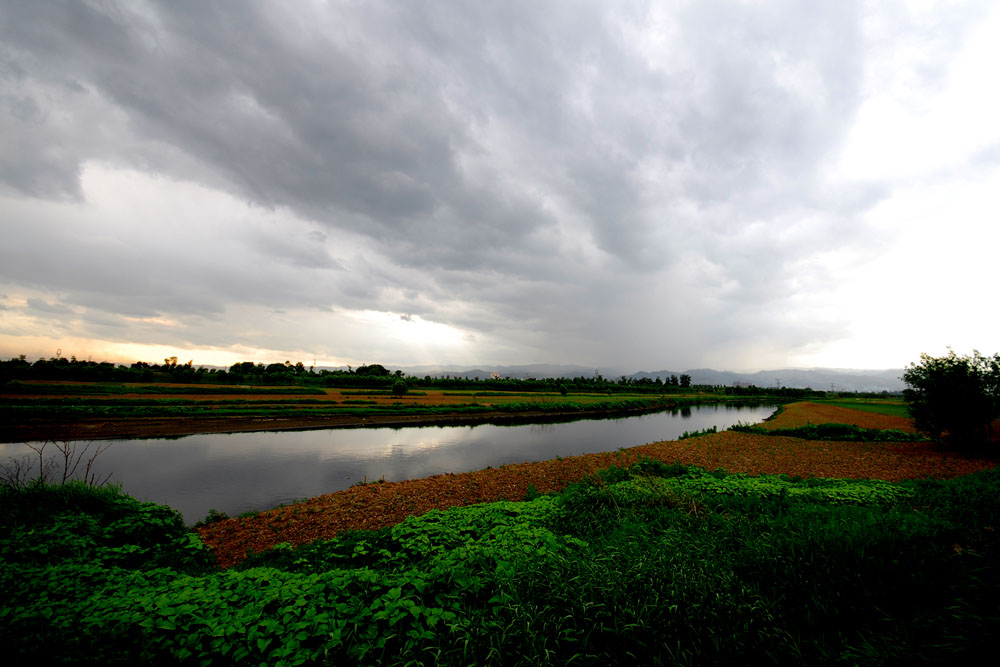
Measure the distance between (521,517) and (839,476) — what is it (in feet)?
42.8

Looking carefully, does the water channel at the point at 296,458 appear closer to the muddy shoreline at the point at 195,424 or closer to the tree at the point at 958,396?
the muddy shoreline at the point at 195,424

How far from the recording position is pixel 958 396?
1692 centimetres

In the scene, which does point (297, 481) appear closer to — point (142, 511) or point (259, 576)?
point (142, 511)

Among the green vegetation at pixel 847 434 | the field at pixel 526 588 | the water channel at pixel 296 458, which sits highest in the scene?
the field at pixel 526 588

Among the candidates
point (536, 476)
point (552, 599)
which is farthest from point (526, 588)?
point (536, 476)

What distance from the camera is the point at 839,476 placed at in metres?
13.2

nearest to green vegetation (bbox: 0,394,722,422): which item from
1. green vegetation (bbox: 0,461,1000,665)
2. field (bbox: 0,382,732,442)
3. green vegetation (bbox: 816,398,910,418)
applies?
field (bbox: 0,382,732,442)

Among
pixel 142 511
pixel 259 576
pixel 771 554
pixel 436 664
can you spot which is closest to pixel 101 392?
pixel 142 511

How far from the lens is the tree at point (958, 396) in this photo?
646 inches

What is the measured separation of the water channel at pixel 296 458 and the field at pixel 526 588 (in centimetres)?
575

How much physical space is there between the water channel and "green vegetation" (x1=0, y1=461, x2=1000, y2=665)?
693 cm

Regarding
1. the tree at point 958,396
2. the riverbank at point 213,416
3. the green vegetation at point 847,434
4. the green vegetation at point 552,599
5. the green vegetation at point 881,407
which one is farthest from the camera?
the green vegetation at point 881,407

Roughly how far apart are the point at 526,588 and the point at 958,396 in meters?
24.5

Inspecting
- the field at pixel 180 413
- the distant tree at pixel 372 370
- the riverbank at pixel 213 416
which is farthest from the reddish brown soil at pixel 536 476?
the distant tree at pixel 372 370
